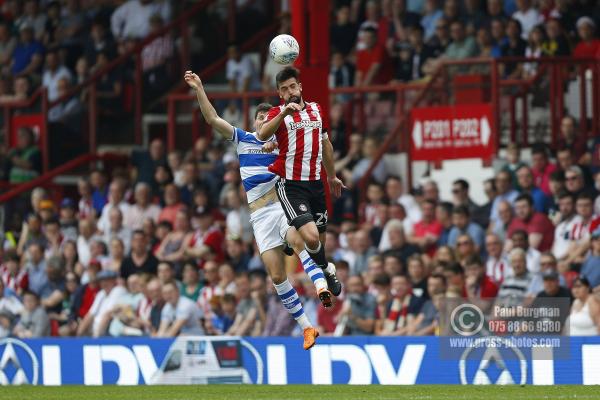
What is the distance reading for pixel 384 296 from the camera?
1689 cm

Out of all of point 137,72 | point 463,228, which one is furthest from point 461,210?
point 137,72

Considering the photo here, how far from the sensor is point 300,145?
13.2m

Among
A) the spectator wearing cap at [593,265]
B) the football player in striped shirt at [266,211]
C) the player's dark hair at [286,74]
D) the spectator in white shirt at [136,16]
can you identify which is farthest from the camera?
the spectator in white shirt at [136,16]

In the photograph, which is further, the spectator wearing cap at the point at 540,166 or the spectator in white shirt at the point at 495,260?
the spectator wearing cap at the point at 540,166

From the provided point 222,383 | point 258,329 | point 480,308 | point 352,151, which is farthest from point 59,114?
point 480,308

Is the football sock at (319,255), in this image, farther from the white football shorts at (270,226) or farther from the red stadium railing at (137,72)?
the red stadium railing at (137,72)

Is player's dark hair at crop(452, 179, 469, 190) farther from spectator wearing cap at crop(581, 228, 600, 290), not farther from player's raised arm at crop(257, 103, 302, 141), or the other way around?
player's raised arm at crop(257, 103, 302, 141)

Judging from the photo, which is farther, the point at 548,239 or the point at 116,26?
the point at 116,26

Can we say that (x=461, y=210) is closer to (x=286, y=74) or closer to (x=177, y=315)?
(x=177, y=315)

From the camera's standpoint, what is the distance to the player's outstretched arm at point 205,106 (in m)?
13.0

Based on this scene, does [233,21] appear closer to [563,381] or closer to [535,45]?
[535,45]

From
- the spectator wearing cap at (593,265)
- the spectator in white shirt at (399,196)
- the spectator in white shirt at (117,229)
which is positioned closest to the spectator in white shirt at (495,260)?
the spectator wearing cap at (593,265)

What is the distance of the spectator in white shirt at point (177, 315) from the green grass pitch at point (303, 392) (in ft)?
7.07

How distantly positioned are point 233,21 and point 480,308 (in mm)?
10746
